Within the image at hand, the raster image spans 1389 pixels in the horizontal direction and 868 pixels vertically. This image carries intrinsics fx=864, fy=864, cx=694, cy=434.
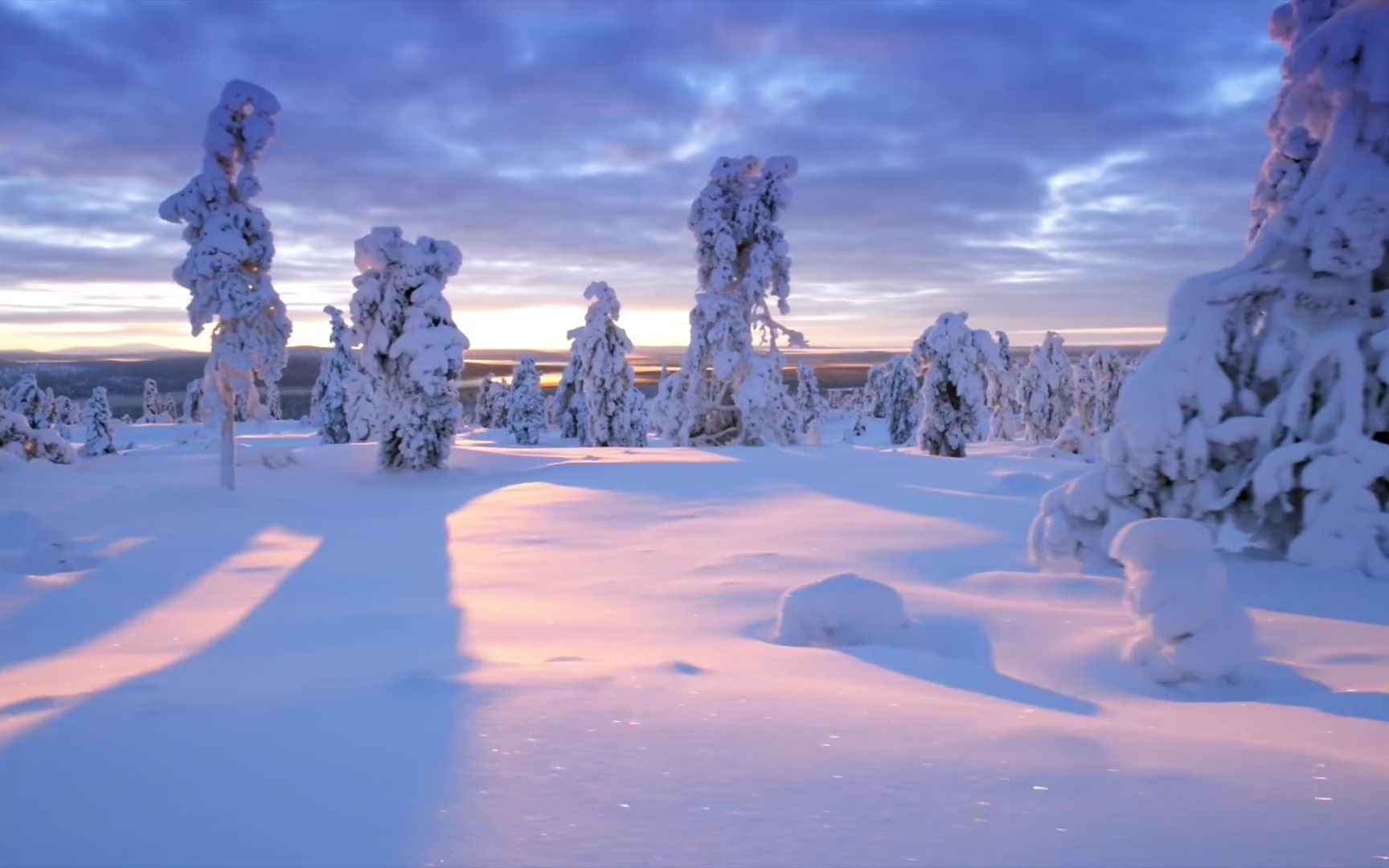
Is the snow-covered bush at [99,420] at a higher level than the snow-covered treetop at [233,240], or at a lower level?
lower

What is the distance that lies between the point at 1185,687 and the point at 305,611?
6.60 metres

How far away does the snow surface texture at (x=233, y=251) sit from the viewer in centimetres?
1944

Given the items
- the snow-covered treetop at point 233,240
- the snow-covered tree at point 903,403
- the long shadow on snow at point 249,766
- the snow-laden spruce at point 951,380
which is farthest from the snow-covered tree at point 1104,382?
the long shadow on snow at point 249,766

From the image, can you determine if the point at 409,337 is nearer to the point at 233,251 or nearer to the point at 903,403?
the point at 233,251

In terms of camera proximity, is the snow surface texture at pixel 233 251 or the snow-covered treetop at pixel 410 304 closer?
the snow surface texture at pixel 233 251

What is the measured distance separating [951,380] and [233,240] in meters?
23.6

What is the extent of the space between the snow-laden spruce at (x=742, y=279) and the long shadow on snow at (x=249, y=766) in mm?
24440

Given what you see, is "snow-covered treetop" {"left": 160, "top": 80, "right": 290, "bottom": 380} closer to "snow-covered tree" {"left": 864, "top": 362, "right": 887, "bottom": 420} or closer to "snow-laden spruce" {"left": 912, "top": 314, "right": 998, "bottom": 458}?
"snow-laden spruce" {"left": 912, "top": 314, "right": 998, "bottom": 458}

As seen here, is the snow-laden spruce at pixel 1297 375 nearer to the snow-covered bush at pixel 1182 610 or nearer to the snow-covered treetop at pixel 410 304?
the snow-covered bush at pixel 1182 610

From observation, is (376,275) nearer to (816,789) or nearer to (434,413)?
(434,413)

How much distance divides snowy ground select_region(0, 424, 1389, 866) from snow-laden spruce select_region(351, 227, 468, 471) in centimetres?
1135

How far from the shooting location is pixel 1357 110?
7703 mm

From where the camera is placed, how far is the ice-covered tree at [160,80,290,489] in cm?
1944

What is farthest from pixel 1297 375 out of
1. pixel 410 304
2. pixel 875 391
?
pixel 875 391
